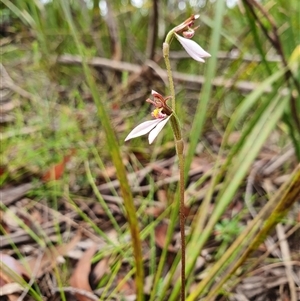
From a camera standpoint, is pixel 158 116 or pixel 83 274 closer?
pixel 158 116

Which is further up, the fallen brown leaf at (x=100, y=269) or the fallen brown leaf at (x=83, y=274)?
the fallen brown leaf at (x=83, y=274)

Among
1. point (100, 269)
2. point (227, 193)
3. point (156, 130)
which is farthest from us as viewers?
point (100, 269)

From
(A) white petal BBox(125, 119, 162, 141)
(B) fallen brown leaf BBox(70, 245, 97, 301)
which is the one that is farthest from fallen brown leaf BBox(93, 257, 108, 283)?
(A) white petal BBox(125, 119, 162, 141)

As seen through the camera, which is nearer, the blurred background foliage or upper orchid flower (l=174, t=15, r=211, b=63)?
upper orchid flower (l=174, t=15, r=211, b=63)

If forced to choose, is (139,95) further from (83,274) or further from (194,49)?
(194,49)

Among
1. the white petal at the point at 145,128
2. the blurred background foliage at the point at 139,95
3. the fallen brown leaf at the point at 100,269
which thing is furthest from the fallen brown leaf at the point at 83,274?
the white petal at the point at 145,128

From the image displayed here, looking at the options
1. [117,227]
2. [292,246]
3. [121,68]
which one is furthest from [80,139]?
[292,246]

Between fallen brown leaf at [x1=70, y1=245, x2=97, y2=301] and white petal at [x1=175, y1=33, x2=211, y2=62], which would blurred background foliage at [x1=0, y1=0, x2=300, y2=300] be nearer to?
fallen brown leaf at [x1=70, y1=245, x2=97, y2=301]

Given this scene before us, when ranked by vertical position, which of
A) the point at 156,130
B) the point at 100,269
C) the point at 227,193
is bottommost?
the point at 100,269

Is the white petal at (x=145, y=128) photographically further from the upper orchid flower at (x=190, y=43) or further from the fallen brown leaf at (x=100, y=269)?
the fallen brown leaf at (x=100, y=269)

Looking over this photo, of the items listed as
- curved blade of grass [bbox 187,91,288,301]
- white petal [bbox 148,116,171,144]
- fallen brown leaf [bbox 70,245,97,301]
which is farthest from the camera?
fallen brown leaf [bbox 70,245,97,301]

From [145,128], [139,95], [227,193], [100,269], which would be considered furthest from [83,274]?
[139,95]

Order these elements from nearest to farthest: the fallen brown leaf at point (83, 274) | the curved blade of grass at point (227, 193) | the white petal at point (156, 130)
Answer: the white petal at point (156, 130) → the curved blade of grass at point (227, 193) → the fallen brown leaf at point (83, 274)
